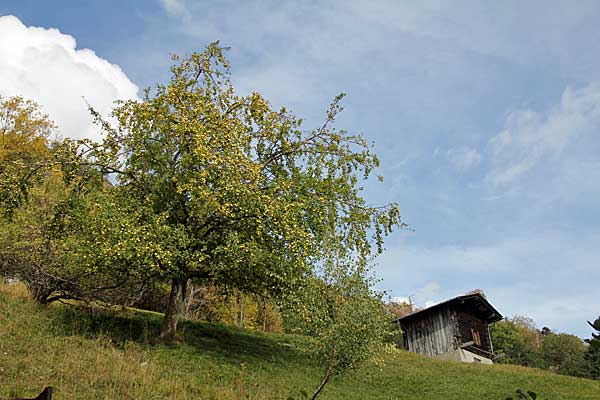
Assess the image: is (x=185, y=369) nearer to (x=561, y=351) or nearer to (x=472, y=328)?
(x=472, y=328)

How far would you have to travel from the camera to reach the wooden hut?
42.4 metres

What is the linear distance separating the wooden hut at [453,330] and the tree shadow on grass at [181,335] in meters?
18.0

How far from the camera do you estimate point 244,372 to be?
2217 cm

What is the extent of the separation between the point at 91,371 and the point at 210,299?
2839 centimetres

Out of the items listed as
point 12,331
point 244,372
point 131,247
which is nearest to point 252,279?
point 244,372

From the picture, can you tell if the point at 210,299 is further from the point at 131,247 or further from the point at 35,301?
the point at 131,247

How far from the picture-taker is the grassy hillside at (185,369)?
17.0m

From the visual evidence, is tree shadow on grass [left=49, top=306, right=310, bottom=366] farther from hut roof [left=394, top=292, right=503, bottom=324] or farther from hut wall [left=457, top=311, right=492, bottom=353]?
hut wall [left=457, top=311, right=492, bottom=353]

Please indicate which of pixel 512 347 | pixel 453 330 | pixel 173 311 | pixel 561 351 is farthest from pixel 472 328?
pixel 561 351

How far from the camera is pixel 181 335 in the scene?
2502 centimetres

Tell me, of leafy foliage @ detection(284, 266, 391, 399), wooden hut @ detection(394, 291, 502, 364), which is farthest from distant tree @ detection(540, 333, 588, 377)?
leafy foliage @ detection(284, 266, 391, 399)

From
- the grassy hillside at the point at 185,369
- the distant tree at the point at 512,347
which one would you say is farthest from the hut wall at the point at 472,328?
the distant tree at the point at 512,347

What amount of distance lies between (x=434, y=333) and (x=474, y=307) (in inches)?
209

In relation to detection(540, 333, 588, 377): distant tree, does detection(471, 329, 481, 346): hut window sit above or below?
below
